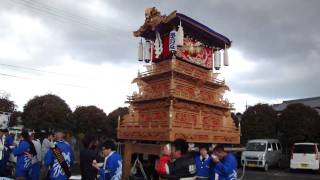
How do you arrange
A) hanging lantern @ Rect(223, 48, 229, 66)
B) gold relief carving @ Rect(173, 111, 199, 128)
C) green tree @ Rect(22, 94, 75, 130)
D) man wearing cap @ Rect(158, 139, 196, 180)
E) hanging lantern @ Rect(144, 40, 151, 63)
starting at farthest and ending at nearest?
green tree @ Rect(22, 94, 75, 130)
hanging lantern @ Rect(223, 48, 229, 66)
hanging lantern @ Rect(144, 40, 151, 63)
gold relief carving @ Rect(173, 111, 199, 128)
man wearing cap @ Rect(158, 139, 196, 180)

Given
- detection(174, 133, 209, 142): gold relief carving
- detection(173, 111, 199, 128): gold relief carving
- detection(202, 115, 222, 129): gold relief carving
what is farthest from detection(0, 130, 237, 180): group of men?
detection(202, 115, 222, 129): gold relief carving

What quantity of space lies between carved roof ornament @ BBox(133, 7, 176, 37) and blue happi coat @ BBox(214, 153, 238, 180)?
644 inches

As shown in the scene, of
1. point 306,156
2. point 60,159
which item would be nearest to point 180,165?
point 60,159

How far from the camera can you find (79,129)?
4681 cm

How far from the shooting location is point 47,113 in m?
42.7

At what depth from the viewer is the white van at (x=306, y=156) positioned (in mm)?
23780

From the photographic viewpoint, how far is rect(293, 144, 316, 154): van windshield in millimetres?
24062

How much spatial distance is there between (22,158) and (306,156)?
2054 cm

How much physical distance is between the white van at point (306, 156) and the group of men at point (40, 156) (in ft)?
63.5

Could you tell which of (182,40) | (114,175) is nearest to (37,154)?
(114,175)

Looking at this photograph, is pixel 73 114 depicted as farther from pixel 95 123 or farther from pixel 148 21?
pixel 148 21

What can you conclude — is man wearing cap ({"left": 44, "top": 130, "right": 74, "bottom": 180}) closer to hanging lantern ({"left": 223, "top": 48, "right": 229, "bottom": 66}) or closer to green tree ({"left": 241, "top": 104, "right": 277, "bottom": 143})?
hanging lantern ({"left": 223, "top": 48, "right": 229, "bottom": 66})

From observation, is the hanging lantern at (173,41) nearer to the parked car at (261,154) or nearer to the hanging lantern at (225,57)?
the hanging lantern at (225,57)

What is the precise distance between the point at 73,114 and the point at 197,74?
27.6m
